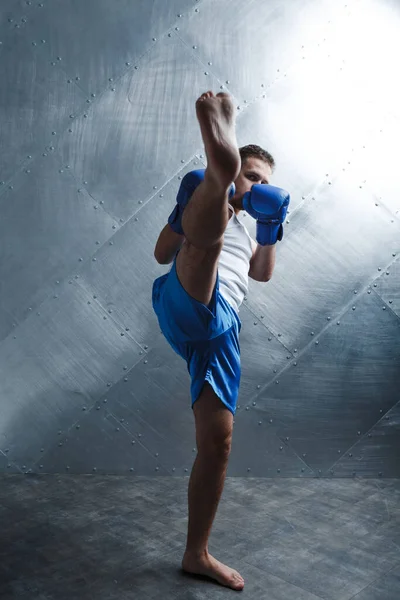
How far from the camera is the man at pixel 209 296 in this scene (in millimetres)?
1646

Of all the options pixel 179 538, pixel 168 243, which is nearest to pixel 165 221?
pixel 168 243

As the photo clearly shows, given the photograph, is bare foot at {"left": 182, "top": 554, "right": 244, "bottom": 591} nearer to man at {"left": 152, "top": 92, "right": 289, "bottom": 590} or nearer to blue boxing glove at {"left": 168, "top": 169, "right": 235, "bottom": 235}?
man at {"left": 152, "top": 92, "right": 289, "bottom": 590}

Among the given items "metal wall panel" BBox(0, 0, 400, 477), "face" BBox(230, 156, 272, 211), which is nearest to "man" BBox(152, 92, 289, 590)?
"face" BBox(230, 156, 272, 211)

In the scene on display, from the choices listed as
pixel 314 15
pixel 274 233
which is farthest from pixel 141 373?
pixel 314 15

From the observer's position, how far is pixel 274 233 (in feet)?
7.34

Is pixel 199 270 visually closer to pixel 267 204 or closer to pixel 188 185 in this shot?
pixel 188 185

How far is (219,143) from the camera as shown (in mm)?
1594

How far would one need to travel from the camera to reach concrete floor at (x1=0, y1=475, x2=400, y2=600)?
1838 millimetres

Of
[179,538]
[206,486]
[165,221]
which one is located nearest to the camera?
→ [206,486]

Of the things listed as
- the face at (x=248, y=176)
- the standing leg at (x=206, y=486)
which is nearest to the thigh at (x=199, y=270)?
the standing leg at (x=206, y=486)

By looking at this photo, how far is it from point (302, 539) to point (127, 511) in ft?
2.10

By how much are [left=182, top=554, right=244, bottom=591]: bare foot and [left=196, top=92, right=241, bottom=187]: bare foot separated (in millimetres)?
1039

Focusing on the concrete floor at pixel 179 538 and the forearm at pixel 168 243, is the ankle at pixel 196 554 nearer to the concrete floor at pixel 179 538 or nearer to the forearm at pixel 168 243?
the concrete floor at pixel 179 538

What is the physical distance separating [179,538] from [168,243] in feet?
3.13
